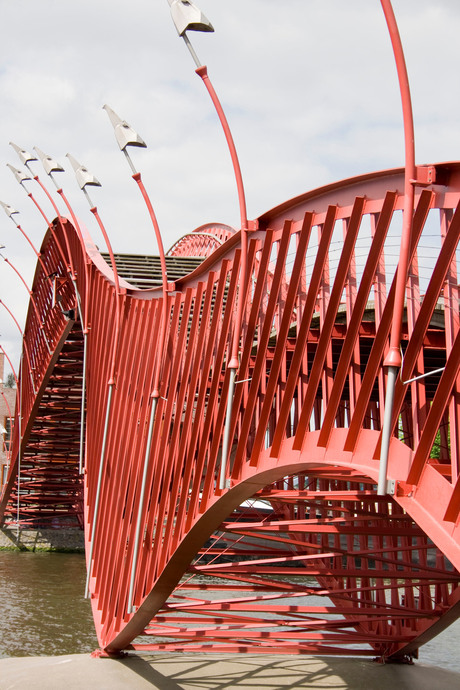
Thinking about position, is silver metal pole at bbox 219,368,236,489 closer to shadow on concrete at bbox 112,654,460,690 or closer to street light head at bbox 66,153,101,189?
shadow on concrete at bbox 112,654,460,690

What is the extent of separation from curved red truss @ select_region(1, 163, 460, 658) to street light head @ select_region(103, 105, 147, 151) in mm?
2588

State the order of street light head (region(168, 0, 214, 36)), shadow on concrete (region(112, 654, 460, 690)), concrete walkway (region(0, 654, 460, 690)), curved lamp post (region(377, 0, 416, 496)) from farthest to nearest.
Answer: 1. shadow on concrete (region(112, 654, 460, 690))
2. concrete walkway (region(0, 654, 460, 690))
3. street light head (region(168, 0, 214, 36))
4. curved lamp post (region(377, 0, 416, 496))

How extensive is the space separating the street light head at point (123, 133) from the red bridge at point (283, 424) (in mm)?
79

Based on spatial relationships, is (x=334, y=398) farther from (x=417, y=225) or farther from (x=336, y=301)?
(x=417, y=225)

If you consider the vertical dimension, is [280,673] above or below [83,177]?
below

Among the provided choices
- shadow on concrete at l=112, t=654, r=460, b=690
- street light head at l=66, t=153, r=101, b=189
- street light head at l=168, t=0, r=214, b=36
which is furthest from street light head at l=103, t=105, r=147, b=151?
shadow on concrete at l=112, t=654, r=460, b=690

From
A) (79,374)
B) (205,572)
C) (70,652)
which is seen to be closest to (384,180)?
(205,572)

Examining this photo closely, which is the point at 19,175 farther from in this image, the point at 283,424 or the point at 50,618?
the point at 283,424

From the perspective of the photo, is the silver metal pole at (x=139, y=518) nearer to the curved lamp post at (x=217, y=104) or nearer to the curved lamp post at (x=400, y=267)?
the curved lamp post at (x=217, y=104)

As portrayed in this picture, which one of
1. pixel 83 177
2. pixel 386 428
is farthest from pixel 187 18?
pixel 83 177

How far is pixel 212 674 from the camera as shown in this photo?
18469 millimetres

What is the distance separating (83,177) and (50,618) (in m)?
14.2

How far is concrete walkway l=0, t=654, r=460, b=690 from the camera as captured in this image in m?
17.4

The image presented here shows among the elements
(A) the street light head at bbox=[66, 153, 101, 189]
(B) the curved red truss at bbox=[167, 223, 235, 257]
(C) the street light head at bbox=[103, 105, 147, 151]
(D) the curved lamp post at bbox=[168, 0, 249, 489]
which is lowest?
(D) the curved lamp post at bbox=[168, 0, 249, 489]
